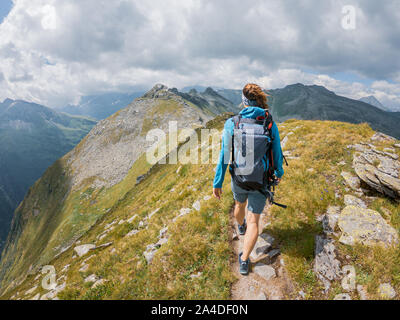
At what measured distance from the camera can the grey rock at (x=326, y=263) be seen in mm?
4575

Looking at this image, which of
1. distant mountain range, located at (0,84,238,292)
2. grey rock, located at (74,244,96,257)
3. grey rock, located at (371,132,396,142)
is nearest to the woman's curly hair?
grey rock, located at (371,132,396,142)

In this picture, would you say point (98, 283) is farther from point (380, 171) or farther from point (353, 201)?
point (380, 171)

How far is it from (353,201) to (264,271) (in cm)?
420

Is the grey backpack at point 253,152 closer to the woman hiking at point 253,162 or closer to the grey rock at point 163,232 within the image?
the woman hiking at point 253,162

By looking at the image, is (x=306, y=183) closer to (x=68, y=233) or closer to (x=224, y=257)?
(x=224, y=257)

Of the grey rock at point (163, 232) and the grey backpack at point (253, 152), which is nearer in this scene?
the grey backpack at point (253, 152)

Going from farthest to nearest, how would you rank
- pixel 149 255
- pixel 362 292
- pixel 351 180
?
pixel 351 180 < pixel 149 255 < pixel 362 292

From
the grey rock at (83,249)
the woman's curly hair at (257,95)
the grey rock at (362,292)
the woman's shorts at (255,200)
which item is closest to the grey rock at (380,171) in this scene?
the grey rock at (362,292)

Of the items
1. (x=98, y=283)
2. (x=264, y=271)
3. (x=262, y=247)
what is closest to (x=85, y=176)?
(x=98, y=283)

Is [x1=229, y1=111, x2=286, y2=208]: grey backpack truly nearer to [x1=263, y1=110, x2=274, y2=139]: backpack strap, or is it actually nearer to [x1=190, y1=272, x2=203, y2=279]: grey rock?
[x1=263, y1=110, x2=274, y2=139]: backpack strap

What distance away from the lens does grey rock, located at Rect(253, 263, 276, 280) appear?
4.99 metres

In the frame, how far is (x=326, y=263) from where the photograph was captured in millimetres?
4848

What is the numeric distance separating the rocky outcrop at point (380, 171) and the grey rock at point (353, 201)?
0.75 m

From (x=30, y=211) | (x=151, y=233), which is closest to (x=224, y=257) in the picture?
(x=151, y=233)
